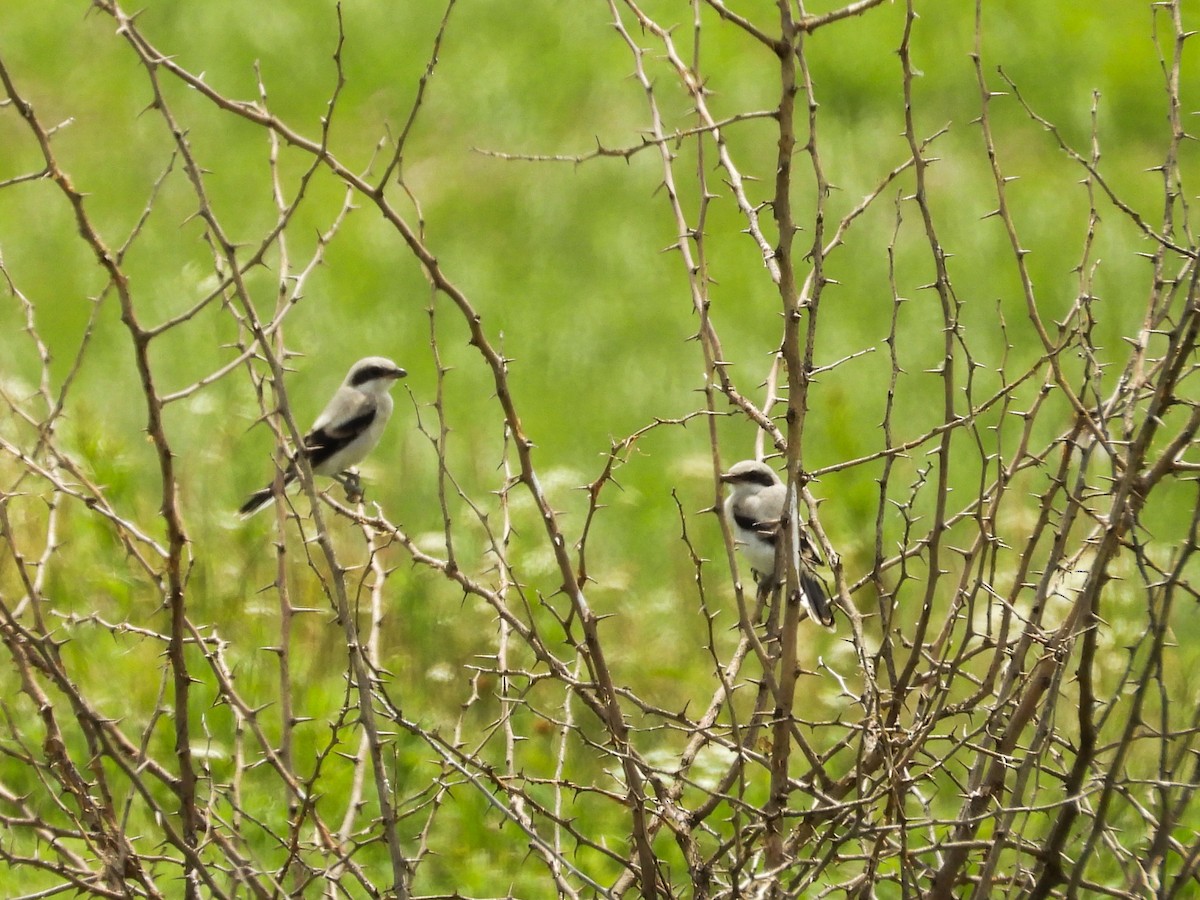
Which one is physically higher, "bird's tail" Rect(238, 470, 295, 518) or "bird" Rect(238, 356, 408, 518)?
"bird" Rect(238, 356, 408, 518)

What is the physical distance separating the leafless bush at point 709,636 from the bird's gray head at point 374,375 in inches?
22.4

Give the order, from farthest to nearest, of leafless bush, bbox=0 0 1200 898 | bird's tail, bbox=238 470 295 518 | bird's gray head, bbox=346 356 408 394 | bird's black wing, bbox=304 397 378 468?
1. bird's black wing, bbox=304 397 378 468
2. bird's gray head, bbox=346 356 408 394
3. bird's tail, bbox=238 470 295 518
4. leafless bush, bbox=0 0 1200 898

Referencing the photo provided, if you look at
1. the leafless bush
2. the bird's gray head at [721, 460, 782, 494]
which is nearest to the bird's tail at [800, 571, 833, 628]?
the leafless bush

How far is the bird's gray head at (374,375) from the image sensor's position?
7.75m

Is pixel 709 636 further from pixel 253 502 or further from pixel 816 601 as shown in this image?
pixel 253 502

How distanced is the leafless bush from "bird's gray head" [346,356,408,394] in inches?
22.4

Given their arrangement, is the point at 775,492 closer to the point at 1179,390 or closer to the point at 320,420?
the point at 320,420

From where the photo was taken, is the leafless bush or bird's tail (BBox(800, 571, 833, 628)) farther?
bird's tail (BBox(800, 571, 833, 628))

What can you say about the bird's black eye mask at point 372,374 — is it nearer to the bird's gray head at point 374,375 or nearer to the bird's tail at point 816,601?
the bird's gray head at point 374,375

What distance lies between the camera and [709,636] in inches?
117

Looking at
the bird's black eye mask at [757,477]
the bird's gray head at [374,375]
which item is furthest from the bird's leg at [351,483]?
the bird's black eye mask at [757,477]

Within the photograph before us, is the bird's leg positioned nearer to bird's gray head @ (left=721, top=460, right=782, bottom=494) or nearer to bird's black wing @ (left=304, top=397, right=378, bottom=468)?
bird's black wing @ (left=304, top=397, right=378, bottom=468)

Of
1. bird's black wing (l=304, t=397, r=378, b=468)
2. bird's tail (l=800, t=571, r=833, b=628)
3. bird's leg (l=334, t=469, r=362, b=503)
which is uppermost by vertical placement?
bird's black wing (l=304, t=397, r=378, b=468)

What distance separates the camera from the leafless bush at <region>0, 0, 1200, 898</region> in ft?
9.29
